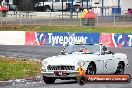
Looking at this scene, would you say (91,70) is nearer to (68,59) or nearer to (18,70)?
(68,59)

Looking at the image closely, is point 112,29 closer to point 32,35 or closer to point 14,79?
point 32,35

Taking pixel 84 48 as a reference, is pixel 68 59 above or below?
below

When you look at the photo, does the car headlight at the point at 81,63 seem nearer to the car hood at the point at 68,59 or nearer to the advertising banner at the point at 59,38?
the car hood at the point at 68,59

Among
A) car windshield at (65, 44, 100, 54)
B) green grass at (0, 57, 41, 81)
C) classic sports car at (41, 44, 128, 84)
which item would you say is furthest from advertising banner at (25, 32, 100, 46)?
car windshield at (65, 44, 100, 54)

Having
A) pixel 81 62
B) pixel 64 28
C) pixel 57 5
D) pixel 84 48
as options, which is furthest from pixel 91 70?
pixel 57 5

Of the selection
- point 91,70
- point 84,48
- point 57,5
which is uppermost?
point 57,5

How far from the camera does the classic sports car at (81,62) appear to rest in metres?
17.0

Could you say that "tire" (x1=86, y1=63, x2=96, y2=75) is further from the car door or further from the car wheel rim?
the car door

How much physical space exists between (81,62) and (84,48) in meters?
1.57

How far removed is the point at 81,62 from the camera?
17156 mm

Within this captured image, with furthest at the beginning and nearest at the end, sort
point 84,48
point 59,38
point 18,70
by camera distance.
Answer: point 59,38 → point 18,70 → point 84,48

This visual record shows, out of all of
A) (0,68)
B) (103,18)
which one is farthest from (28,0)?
(0,68)

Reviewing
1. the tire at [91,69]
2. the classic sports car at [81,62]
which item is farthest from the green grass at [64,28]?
the tire at [91,69]

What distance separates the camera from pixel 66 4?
3430 inches
